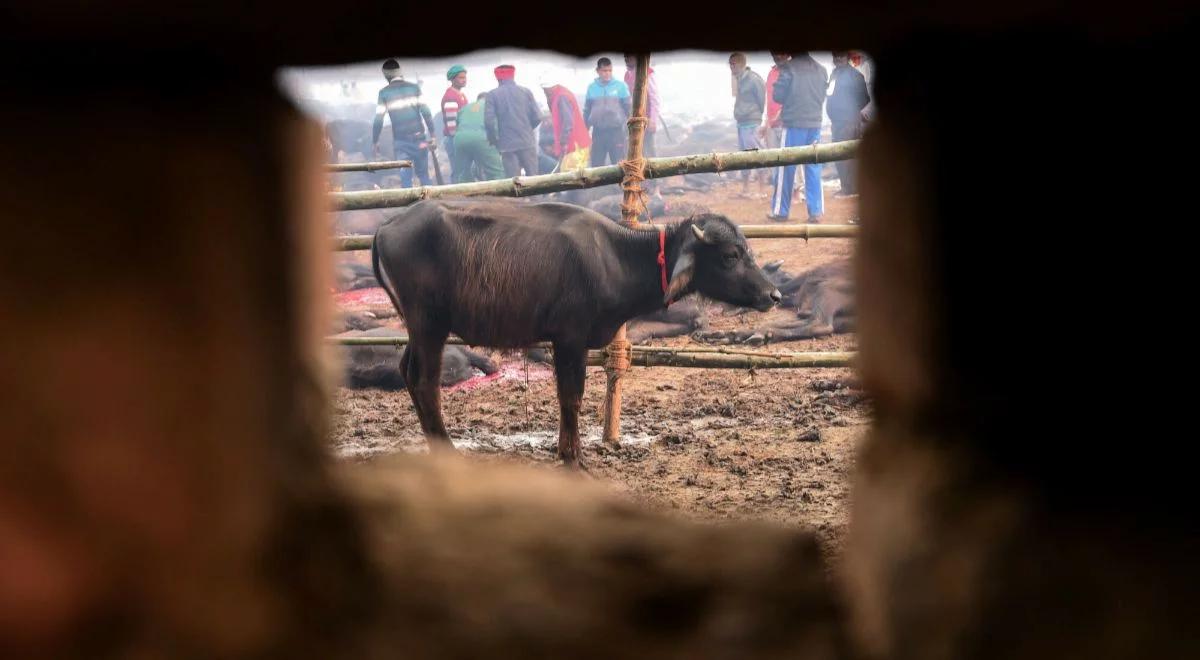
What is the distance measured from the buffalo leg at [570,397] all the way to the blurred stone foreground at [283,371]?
16.7 feet

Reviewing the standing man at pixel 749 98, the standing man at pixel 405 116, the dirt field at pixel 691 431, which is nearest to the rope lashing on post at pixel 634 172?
the dirt field at pixel 691 431

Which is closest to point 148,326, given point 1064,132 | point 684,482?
point 1064,132

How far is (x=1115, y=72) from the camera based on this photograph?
0.78 meters

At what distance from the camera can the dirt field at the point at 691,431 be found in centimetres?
543

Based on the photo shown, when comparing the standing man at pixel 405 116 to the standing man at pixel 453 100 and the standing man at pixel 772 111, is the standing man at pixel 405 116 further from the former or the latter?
the standing man at pixel 772 111

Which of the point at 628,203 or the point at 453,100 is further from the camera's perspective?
the point at 453,100

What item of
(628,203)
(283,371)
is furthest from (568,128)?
(283,371)

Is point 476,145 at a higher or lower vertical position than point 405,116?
lower

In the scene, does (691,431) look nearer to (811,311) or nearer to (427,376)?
(427,376)

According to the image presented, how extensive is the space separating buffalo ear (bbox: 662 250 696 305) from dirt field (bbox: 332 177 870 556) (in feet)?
3.35

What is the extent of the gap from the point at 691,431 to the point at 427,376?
192cm

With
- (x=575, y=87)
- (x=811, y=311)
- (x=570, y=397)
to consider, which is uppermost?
(x=575, y=87)

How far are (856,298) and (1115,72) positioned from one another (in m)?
0.38

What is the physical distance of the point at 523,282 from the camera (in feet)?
20.0
